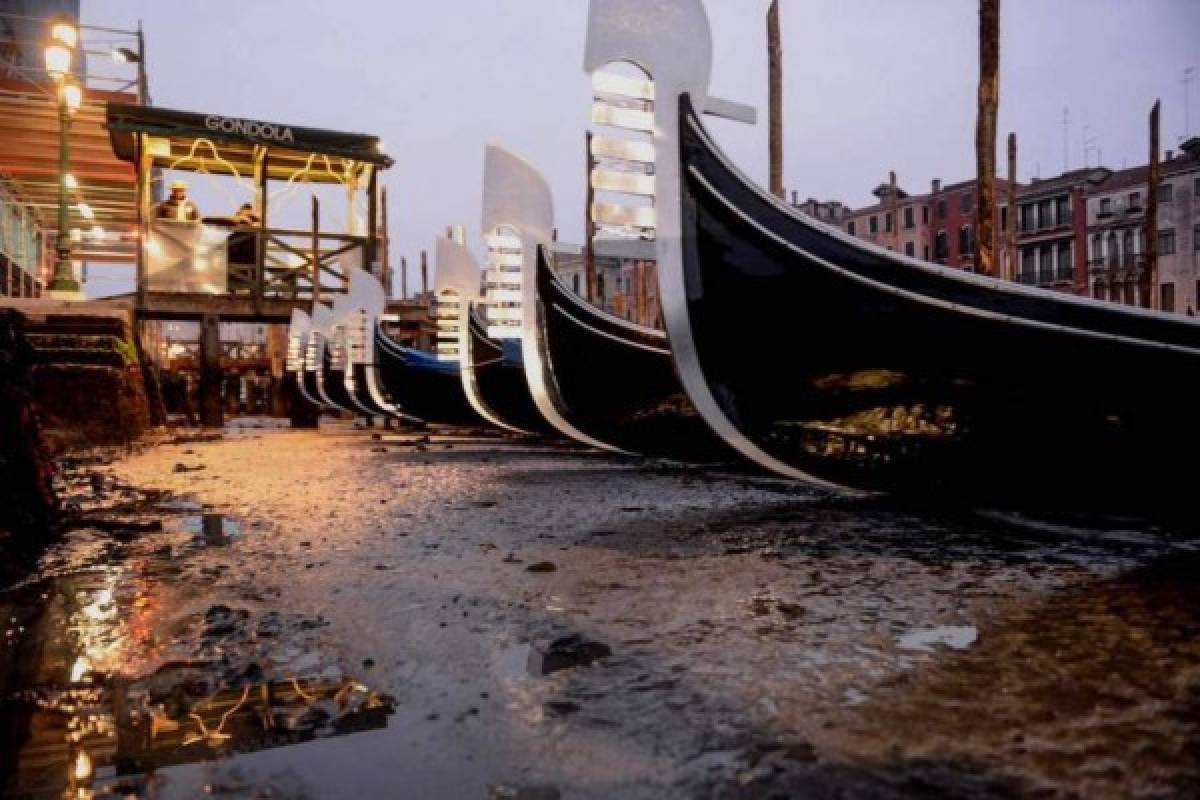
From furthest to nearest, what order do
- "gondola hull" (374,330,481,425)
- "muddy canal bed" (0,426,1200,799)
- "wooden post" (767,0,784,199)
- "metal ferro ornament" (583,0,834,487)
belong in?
1. "wooden post" (767,0,784,199)
2. "gondola hull" (374,330,481,425)
3. "metal ferro ornament" (583,0,834,487)
4. "muddy canal bed" (0,426,1200,799)

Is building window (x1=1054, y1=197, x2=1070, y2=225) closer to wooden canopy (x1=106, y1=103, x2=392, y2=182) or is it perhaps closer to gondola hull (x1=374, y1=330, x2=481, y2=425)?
Result: wooden canopy (x1=106, y1=103, x2=392, y2=182)

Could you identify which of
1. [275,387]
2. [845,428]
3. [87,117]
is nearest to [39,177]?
[87,117]

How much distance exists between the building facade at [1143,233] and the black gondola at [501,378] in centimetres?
3833

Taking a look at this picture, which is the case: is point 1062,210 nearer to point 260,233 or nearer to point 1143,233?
point 1143,233

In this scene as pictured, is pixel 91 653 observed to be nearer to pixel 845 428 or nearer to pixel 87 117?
pixel 845 428

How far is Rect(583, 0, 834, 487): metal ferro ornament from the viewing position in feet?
12.2

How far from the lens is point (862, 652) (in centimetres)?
192

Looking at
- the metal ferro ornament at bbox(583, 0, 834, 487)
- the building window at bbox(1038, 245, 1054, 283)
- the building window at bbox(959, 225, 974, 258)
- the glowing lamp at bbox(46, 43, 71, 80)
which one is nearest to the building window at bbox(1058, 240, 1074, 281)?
the building window at bbox(1038, 245, 1054, 283)

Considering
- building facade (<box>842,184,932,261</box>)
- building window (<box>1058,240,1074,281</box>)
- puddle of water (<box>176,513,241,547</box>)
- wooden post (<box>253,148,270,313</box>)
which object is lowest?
puddle of water (<box>176,513,241,547</box>)

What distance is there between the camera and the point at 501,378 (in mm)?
8844

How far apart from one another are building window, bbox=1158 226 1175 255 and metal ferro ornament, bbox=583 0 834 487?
4463cm

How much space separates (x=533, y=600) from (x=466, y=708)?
83 centimetres

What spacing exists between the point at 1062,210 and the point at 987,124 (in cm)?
3229

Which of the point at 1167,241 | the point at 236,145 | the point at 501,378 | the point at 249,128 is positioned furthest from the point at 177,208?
the point at 1167,241
